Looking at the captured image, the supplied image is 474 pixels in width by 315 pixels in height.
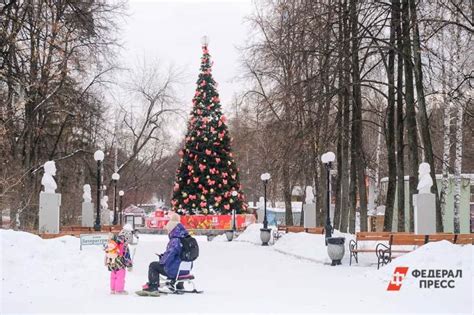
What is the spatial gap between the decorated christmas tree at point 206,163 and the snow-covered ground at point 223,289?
89.0 feet

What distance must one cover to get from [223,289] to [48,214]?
11.7m

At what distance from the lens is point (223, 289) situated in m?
12.9

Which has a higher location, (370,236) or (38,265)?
(370,236)

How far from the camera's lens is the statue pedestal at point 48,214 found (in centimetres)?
2256

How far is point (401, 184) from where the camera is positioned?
23500mm

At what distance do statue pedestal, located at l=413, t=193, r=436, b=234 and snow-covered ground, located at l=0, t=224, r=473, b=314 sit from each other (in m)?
4.82

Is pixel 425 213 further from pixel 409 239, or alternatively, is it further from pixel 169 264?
pixel 169 264

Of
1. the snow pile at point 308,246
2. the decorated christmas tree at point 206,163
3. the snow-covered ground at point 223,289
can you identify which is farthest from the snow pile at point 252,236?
the snow-covered ground at point 223,289

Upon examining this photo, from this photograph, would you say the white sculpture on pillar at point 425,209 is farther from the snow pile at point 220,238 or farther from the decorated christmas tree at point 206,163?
the decorated christmas tree at point 206,163

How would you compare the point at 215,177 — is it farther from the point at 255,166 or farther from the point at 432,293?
the point at 432,293

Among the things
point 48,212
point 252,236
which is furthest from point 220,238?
point 48,212

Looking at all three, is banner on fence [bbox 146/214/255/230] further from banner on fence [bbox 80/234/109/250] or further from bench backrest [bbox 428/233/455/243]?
banner on fence [bbox 80/234/109/250]
